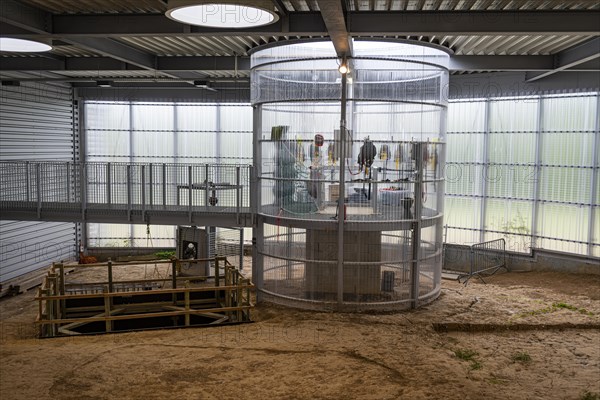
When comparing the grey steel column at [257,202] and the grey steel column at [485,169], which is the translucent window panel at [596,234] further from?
the grey steel column at [257,202]

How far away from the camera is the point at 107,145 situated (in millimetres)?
27391

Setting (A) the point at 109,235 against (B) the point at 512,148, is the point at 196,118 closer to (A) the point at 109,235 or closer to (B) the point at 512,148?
(A) the point at 109,235

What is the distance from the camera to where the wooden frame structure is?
16094 mm

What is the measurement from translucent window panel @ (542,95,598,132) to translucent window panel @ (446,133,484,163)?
256 centimetres

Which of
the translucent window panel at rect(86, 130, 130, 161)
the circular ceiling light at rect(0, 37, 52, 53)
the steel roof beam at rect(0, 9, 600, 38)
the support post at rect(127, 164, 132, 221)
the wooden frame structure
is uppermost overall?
the steel roof beam at rect(0, 9, 600, 38)

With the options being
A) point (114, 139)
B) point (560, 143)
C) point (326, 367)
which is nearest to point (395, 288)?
point (326, 367)

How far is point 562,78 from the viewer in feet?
68.2

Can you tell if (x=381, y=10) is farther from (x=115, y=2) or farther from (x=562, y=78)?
(x=562, y=78)

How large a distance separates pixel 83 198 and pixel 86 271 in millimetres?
7462

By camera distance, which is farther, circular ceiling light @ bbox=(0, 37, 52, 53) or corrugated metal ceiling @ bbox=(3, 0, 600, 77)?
circular ceiling light @ bbox=(0, 37, 52, 53)

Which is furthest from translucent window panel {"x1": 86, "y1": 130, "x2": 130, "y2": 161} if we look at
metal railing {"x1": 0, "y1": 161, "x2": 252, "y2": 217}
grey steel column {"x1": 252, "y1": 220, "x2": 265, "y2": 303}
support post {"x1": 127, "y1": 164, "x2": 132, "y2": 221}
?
grey steel column {"x1": 252, "y1": 220, "x2": 265, "y2": 303}

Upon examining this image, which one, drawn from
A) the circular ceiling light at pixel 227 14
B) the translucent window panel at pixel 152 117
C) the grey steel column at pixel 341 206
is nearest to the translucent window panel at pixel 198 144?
the translucent window panel at pixel 152 117

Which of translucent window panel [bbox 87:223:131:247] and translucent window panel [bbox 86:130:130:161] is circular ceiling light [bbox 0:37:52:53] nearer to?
translucent window panel [bbox 86:130:130:161]

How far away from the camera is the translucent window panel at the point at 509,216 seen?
2244 cm
